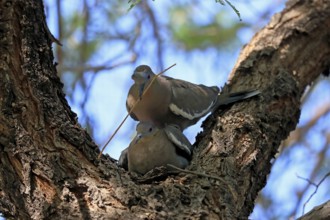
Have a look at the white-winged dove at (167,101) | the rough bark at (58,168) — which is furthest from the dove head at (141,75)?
the rough bark at (58,168)

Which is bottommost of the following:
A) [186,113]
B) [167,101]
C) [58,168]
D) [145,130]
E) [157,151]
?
[58,168]

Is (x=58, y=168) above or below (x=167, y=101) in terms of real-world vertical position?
below

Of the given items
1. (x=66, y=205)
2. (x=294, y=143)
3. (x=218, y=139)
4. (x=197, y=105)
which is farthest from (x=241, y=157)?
(x=294, y=143)

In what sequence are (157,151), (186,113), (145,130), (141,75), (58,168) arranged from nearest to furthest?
(58,168) → (157,151) → (145,130) → (141,75) → (186,113)

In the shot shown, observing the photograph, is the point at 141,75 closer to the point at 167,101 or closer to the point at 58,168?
the point at 167,101

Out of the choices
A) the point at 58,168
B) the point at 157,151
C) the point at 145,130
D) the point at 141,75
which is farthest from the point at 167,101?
the point at 58,168

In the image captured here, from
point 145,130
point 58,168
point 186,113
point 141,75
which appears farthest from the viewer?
point 186,113

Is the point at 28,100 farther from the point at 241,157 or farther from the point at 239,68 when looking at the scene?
the point at 239,68

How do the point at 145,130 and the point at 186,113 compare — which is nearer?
the point at 145,130

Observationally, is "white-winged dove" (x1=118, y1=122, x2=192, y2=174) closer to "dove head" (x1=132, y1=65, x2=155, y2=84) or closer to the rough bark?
the rough bark

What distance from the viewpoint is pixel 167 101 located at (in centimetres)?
472

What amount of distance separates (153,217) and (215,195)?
0.47 m

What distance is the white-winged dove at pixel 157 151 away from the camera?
13.3 ft

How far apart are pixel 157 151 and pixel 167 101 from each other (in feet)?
2.36
